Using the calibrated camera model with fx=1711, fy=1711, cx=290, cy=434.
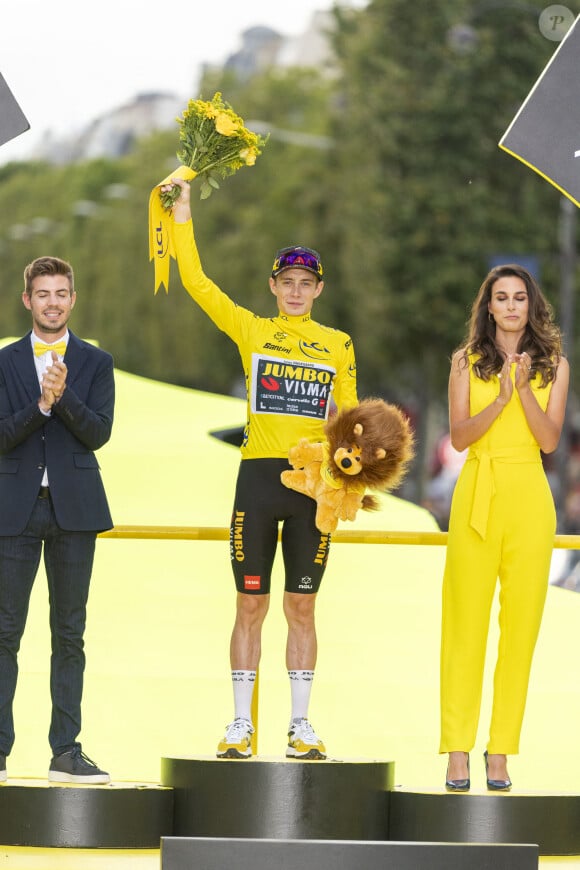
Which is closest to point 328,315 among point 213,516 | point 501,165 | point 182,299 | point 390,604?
point 501,165

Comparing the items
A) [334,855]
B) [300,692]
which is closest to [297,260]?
[300,692]

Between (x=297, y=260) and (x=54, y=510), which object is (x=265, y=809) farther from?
(x=297, y=260)

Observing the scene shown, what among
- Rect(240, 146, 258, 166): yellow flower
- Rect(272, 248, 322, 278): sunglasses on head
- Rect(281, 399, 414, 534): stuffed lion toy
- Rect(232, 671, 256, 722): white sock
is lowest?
Rect(232, 671, 256, 722): white sock

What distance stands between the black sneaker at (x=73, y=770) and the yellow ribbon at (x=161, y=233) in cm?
176

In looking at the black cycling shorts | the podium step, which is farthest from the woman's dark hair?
the podium step

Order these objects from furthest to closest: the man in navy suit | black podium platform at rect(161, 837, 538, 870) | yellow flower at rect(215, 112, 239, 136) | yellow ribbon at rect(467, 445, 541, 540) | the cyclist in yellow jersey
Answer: yellow flower at rect(215, 112, 239, 136) → the cyclist in yellow jersey → yellow ribbon at rect(467, 445, 541, 540) → the man in navy suit → black podium platform at rect(161, 837, 538, 870)

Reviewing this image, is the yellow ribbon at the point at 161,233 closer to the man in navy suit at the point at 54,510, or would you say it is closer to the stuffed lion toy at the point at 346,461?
the man in navy suit at the point at 54,510

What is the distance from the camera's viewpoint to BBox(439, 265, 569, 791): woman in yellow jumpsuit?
6.28m

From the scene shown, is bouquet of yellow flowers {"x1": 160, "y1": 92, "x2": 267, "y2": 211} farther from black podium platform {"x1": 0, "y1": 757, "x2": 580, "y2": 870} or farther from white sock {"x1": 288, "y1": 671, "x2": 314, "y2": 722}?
black podium platform {"x1": 0, "y1": 757, "x2": 580, "y2": 870}

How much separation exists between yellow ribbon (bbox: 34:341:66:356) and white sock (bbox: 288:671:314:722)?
1473mm

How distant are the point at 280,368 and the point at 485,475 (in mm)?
863

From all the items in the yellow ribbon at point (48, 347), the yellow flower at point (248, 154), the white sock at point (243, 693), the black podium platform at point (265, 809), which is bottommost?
the black podium platform at point (265, 809)

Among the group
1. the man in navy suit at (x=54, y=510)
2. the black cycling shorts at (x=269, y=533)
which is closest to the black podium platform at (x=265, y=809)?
the man in navy suit at (x=54, y=510)

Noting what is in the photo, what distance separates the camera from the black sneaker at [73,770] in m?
6.18
